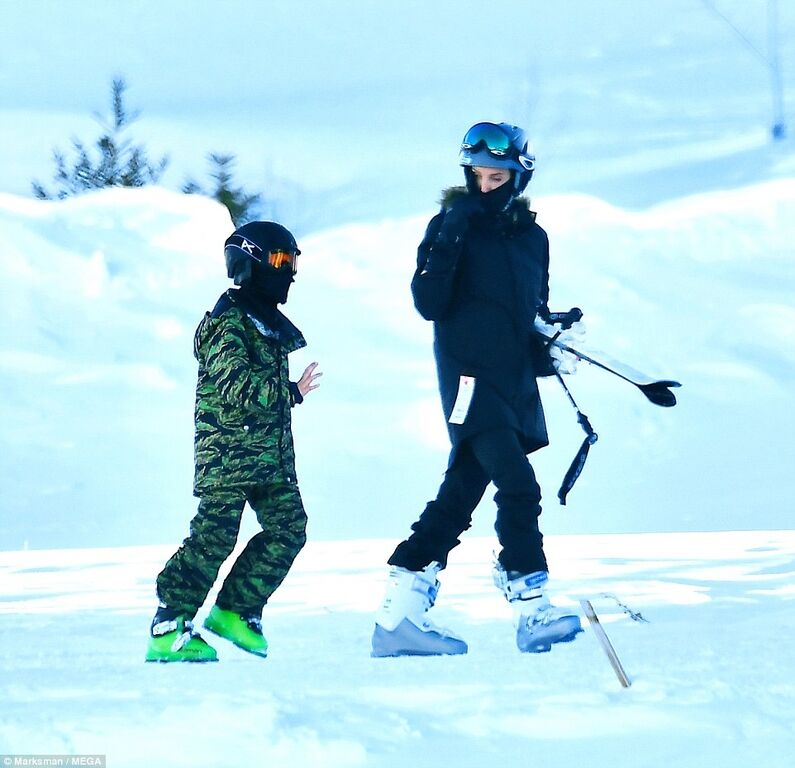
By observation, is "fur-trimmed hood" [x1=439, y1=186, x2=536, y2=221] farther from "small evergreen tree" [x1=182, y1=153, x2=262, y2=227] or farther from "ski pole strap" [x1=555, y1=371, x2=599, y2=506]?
"small evergreen tree" [x1=182, y1=153, x2=262, y2=227]

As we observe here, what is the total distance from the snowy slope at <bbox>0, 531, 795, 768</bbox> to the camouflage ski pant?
7.6 inches

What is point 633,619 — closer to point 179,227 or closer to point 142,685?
point 142,685

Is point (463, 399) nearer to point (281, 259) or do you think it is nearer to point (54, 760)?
point (281, 259)

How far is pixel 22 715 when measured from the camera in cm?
291

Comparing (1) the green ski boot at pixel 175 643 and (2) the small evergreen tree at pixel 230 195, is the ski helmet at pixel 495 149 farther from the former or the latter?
(2) the small evergreen tree at pixel 230 195

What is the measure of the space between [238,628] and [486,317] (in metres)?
1.24

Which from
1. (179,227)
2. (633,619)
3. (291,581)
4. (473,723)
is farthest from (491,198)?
(179,227)

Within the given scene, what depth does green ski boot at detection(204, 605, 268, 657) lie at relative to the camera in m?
3.87

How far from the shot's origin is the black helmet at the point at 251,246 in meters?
3.92

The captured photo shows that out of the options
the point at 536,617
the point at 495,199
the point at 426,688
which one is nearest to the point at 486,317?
the point at 495,199

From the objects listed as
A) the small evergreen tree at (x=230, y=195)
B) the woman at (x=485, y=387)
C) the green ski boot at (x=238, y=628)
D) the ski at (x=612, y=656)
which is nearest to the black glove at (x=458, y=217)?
the woman at (x=485, y=387)

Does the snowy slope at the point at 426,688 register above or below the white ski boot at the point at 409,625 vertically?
below

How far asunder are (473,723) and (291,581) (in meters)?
3.12

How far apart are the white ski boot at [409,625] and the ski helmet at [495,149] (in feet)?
4.17
